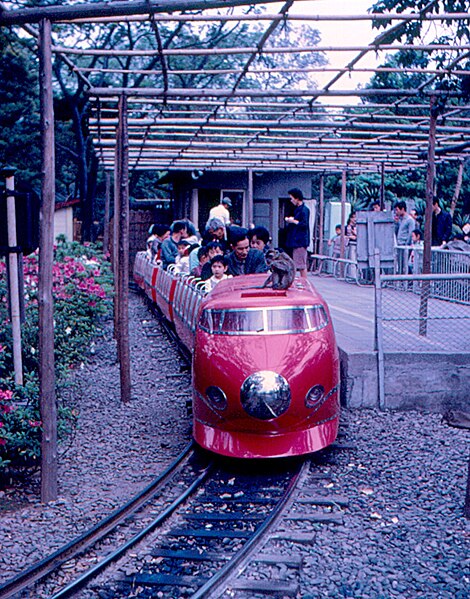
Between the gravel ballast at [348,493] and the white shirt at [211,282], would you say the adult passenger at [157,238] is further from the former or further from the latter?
the gravel ballast at [348,493]

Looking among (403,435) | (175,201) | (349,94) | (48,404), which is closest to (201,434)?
(48,404)

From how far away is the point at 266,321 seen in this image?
23.8ft

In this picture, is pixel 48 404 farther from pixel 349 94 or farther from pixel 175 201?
pixel 175 201

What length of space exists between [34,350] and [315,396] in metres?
3.82

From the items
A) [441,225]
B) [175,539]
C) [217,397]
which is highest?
[441,225]

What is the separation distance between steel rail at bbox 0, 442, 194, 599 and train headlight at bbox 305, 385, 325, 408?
1.52 metres

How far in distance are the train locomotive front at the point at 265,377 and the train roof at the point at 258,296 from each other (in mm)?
11

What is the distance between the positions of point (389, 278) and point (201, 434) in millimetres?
3200

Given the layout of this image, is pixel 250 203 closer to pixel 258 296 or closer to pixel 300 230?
pixel 300 230

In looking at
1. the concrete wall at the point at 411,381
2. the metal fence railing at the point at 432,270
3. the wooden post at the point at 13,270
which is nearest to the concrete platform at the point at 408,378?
the concrete wall at the point at 411,381

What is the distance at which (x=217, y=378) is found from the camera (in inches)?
281

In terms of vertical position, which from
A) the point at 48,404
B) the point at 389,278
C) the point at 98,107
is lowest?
the point at 48,404

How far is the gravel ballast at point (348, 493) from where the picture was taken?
528 cm

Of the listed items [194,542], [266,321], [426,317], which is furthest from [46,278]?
[426,317]
